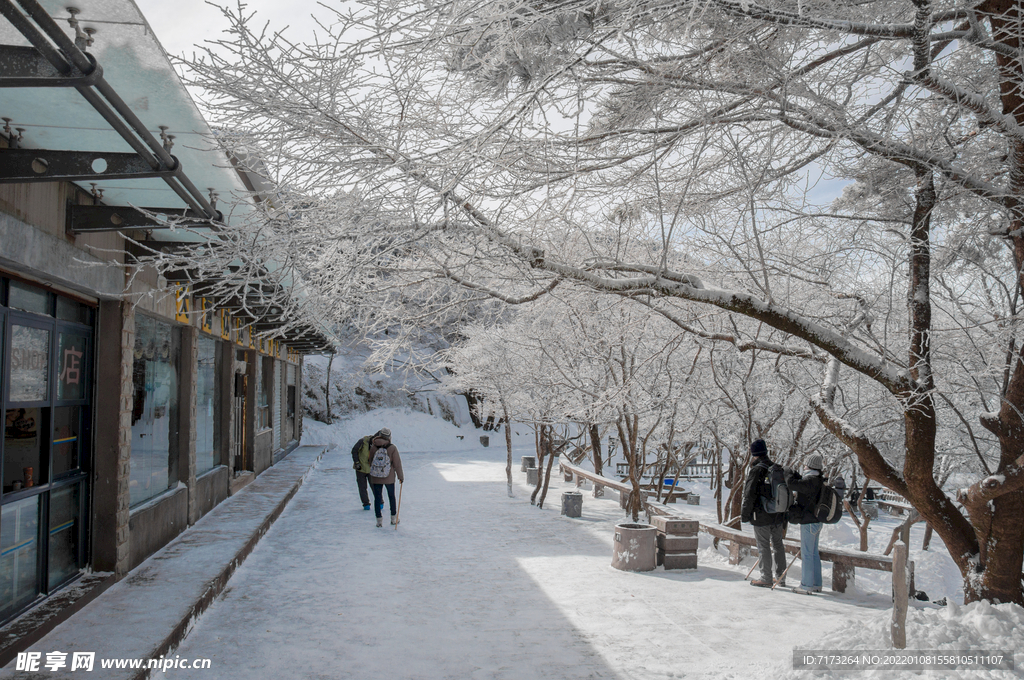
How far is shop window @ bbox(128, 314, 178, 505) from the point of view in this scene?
23.0 feet

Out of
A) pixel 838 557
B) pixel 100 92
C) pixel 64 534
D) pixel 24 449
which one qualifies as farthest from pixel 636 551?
pixel 100 92

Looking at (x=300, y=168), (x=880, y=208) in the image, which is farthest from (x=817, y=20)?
(x=300, y=168)

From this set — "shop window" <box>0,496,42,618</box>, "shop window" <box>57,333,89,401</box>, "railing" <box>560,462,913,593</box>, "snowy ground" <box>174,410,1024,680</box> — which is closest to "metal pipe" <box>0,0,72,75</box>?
A: "shop window" <box>0,496,42,618</box>

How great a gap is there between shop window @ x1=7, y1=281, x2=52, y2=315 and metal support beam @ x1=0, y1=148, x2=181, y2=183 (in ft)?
3.69

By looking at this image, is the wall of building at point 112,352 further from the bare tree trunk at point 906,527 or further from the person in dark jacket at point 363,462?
the bare tree trunk at point 906,527

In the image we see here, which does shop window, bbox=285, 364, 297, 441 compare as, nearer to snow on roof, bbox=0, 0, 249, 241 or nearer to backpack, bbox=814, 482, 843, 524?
snow on roof, bbox=0, 0, 249, 241

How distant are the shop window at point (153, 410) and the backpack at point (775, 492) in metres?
6.80

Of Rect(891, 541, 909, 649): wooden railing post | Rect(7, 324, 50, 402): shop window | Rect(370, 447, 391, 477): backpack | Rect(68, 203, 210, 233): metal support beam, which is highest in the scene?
Rect(68, 203, 210, 233): metal support beam

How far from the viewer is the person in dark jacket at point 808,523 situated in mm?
6789

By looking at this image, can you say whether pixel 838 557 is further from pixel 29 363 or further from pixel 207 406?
pixel 207 406

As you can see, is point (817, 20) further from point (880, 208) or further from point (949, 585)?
point (949, 585)

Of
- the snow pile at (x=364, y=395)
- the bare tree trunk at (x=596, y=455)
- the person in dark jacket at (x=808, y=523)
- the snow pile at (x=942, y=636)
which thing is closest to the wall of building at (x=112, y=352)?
the snow pile at (x=942, y=636)

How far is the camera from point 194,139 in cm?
425

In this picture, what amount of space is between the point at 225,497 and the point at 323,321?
6.98m
